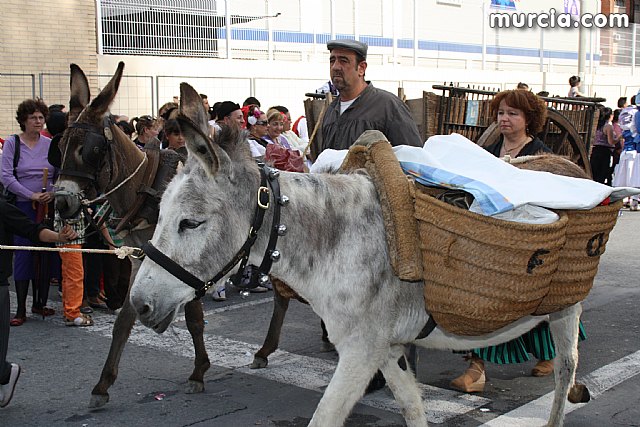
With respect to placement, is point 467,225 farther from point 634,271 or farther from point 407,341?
point 634,271

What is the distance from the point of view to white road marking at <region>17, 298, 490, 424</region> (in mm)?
5227

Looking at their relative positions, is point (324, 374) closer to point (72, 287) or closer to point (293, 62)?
point (72, 287)

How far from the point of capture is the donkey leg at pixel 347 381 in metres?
3.38

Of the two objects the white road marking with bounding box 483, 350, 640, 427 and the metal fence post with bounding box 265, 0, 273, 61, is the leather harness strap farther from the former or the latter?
the metal fence post with bounding box 265, 0, 273, 61

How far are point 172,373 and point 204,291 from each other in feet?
9.31

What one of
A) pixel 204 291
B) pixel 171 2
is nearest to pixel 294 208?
pixel 204 291

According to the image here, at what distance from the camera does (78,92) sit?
19.8ft

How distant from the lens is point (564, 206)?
368 centimetres

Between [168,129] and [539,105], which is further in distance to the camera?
[168,129]

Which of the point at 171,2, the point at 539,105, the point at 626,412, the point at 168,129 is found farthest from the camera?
the point at 171,2

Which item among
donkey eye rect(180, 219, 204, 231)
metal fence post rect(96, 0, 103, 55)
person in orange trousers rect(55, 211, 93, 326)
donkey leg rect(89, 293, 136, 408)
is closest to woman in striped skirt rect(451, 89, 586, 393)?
donkey leg rect(89, 293, 136, 408)

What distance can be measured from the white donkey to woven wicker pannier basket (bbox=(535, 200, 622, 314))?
0.56m

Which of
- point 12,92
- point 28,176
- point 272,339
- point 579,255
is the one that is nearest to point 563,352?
point 579,255

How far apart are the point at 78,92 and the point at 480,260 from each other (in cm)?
376
